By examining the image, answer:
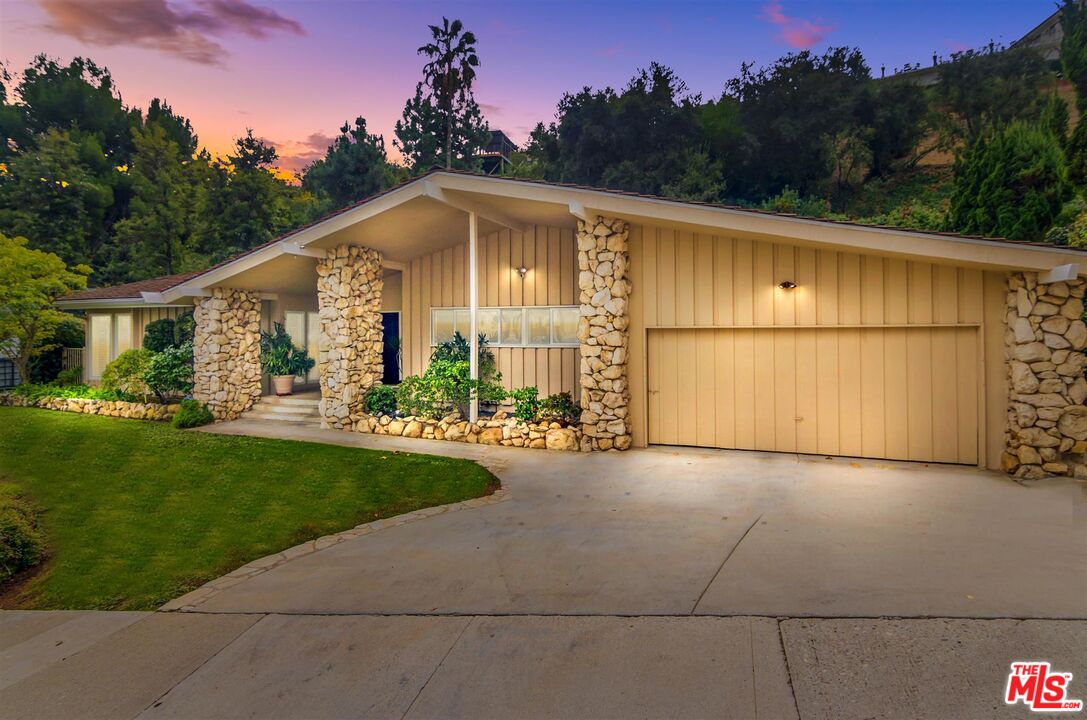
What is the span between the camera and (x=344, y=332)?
1072 cm

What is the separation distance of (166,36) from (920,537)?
16.5 metres

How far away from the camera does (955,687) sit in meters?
2.50

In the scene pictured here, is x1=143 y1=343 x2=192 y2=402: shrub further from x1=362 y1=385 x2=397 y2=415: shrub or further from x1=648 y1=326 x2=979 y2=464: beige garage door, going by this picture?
x1=648 y1=326 x2=979 y2=464: beige garage door

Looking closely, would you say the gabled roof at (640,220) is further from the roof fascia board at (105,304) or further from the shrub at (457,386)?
the shrub at (457,386)

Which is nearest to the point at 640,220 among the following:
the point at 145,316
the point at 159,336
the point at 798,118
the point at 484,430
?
the point at 484,430

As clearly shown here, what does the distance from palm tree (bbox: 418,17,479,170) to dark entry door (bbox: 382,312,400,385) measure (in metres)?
15.3

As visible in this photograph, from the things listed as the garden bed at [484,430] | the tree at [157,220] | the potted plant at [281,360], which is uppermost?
the tree at [157,220]

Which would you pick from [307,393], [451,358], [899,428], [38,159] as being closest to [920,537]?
[899,428]

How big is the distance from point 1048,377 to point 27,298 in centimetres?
1993

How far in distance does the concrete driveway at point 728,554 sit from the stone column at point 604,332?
176 cm

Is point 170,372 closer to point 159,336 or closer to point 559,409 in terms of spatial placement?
point 159,336

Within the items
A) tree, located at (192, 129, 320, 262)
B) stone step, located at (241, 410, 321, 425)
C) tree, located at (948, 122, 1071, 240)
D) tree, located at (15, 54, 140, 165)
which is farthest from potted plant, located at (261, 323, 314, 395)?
tree, located at (15, 54, 140, 165)

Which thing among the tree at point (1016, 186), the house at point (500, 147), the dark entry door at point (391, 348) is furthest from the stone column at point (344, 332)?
the house at point (500, 147)

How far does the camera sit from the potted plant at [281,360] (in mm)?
12969
